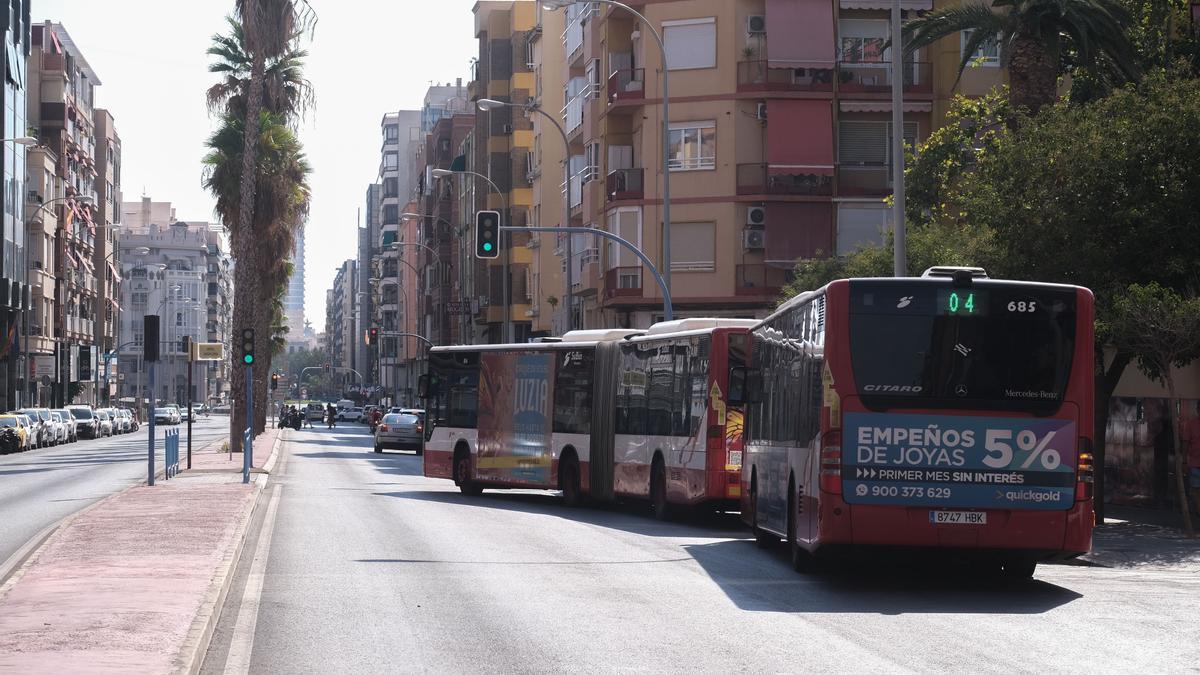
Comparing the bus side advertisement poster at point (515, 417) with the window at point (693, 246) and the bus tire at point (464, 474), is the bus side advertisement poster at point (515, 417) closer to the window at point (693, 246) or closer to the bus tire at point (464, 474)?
the bus tire at point (464, 474)

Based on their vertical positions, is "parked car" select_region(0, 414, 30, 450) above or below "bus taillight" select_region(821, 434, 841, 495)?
below

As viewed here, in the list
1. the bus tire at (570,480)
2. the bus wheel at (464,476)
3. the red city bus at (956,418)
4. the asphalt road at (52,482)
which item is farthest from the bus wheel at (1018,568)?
the bus wheel at (464,476)

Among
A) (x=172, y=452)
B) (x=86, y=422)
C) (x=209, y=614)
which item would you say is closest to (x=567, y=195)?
(x=172, y=452)

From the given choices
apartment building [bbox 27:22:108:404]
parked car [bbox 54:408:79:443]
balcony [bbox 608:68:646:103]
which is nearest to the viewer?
balcony [bbox 608:68:646:103]

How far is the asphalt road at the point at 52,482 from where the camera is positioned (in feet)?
76.3

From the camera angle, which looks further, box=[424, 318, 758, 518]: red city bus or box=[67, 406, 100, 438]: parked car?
box=[67, 406, 100, 438]: parked car

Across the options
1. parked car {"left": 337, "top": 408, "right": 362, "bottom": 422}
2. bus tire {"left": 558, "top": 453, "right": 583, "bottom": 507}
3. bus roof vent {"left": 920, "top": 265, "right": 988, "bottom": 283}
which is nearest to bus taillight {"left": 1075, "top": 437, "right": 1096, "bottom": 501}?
bus roof vent {"left": 920, "top": 265, "right": 988, "bottom": 283}

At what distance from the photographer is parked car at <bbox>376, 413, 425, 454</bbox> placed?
58125 millimetres

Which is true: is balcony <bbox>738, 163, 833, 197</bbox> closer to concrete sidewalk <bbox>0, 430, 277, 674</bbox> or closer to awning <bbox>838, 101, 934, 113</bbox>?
awning <bbox>838, 101, 934, 113</bbox>

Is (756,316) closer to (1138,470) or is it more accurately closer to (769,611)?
(1138,470)

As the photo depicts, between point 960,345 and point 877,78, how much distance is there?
122 ft

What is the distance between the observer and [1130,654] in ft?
35.7

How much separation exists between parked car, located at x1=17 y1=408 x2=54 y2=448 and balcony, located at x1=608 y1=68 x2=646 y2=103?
28.6 metres

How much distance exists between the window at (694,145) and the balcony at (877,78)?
165 inches
